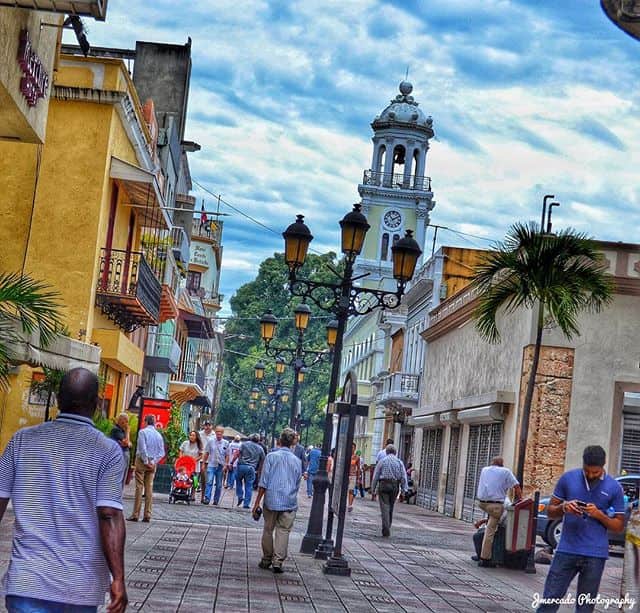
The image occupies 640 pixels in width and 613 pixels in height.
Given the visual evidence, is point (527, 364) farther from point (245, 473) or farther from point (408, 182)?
point (408, 182)

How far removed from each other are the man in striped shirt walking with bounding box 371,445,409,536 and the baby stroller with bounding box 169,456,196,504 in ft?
14.3

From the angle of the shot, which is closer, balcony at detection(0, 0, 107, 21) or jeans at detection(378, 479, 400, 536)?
balcony at detection(0, 0, 107, 21)

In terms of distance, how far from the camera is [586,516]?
9258 mm

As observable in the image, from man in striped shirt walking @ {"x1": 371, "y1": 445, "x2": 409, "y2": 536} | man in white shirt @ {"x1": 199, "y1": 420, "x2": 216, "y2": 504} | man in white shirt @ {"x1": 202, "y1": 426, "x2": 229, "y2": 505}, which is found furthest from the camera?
man in white shirt @ {"x1": 199, "y1": 420, "x2": 216, "y2": 504}

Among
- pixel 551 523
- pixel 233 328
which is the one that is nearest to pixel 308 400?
pixel 233 328

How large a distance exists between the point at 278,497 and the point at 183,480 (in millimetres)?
11887

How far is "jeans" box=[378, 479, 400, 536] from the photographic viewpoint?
23.3 metres

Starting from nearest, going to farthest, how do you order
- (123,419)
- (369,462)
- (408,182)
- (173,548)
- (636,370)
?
(173,548)
(123,419)
(636,370)
(369,462)
(408,182)

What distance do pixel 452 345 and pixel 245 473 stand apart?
44.1ft

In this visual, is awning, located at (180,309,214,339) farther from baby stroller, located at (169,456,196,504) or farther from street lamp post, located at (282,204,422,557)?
street lamp post, located at (282,204,422,557)

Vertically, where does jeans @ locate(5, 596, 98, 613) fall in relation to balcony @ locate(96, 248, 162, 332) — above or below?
below

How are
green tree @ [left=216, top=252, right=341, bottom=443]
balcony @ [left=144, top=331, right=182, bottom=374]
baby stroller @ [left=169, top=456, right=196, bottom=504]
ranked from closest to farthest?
1. baby stroller @ [left=169, top=456, right=196, bottom=504]
2. balcony @ [left=144, top=331, right=182, bottom=374]
3. green tree @ [left=216, top=252, right=341, bottom=443]

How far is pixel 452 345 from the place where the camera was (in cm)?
3947

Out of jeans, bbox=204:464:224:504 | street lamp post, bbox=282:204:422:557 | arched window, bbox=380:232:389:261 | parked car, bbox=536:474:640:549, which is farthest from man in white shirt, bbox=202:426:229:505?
arched window, bbox=380:232:389:261
